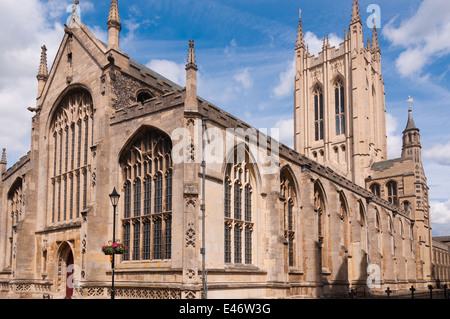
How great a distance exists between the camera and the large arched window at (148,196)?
2519 cm

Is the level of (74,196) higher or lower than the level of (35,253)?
higher

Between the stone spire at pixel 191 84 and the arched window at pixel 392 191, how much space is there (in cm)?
5223

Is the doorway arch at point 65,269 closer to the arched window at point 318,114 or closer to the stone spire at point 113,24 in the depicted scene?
the stone spire at point 113,24

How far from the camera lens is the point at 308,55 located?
84000 mm

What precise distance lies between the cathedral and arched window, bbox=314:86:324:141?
121 ft

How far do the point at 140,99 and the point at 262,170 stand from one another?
9603 mm

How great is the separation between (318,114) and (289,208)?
49486mm

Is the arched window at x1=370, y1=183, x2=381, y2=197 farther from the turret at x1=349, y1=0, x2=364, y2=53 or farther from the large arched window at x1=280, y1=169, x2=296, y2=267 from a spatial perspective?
the large arched window at x1=280, y1=169, x2=296, y2=267

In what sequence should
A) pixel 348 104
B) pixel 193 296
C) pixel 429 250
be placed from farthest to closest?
pixel 348 104
pixel 429 250
pixel 193 296

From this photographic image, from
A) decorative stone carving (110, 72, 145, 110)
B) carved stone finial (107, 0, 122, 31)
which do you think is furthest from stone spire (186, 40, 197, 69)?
carved stone finial (107, 0, 122, 31)

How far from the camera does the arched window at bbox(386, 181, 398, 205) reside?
6938 centimetres

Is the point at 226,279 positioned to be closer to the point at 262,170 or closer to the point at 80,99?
the point at 262,170

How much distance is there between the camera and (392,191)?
229 feet
